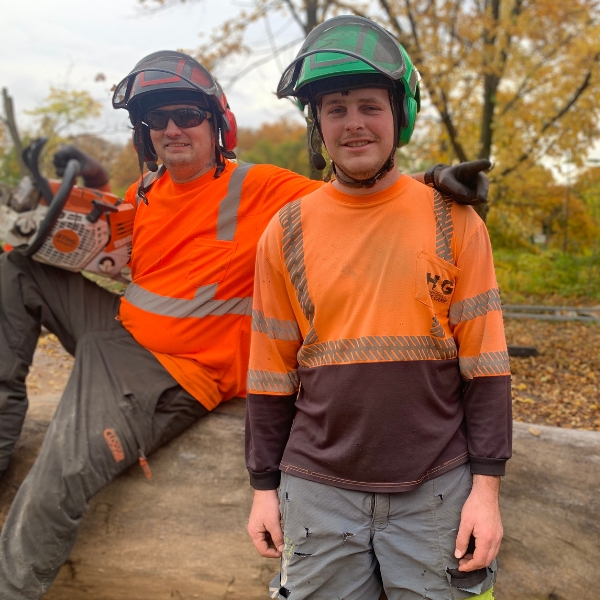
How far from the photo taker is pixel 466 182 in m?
1.79

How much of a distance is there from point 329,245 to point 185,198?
47.9 inches

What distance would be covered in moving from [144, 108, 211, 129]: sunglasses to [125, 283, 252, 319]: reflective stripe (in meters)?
0.74

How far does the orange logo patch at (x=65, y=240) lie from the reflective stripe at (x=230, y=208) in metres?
0.76

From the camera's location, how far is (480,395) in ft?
5.49

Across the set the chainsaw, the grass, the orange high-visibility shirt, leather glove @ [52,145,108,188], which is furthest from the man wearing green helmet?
the grass

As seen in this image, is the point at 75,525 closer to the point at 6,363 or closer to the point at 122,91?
the point at 6,363

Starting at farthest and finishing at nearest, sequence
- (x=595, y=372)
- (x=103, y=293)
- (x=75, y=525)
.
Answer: (x=595, y=372)
(x=103, y=293)
(x=75, y=525)

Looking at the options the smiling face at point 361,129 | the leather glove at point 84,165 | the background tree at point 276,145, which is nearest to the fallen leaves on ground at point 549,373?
the leather glove at point 84,165

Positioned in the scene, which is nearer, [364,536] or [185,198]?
[364,536]

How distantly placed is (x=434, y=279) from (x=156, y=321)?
158cm

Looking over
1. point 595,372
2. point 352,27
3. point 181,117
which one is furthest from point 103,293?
point 595,372

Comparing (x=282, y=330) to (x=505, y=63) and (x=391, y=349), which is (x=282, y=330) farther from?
(x=505, y=63)

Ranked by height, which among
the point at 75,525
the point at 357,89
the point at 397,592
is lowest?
the point at 75,525

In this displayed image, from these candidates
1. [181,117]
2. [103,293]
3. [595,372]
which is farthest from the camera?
[595,372]
